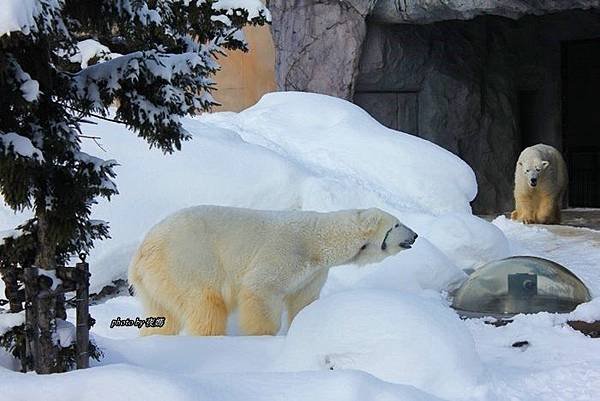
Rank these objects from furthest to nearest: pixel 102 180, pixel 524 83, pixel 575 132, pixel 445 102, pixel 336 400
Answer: pixel 575 132 < pixel 524 83 < pixel 445 102 < pixel 102 180 < pixel 336 400

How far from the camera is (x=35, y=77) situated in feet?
10.4

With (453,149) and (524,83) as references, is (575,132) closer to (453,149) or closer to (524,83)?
(524,83)

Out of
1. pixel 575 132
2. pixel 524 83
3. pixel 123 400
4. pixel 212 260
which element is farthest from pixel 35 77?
pixel 575 132

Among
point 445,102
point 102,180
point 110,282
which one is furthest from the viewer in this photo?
point 445,102

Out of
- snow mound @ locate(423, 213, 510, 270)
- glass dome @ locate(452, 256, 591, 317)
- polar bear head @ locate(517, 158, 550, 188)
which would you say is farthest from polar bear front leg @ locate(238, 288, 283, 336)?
polar bear head @ locate(517, 158, 550, 188)

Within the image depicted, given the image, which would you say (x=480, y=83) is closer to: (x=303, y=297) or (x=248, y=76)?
(x=248, y=76)

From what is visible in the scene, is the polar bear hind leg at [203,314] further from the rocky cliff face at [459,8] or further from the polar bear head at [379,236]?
the rocky cliff face at [459,8]

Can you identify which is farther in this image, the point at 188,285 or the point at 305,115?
the point at 305,115

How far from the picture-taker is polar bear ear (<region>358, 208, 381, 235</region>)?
5020mm

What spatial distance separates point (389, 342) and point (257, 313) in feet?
4.07

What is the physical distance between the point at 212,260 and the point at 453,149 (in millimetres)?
9658

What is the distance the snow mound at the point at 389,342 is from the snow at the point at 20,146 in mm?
1436

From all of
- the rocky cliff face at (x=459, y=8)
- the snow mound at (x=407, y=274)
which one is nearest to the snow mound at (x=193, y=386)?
the snow mound at (x=407, y=274)

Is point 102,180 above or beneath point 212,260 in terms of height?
above
